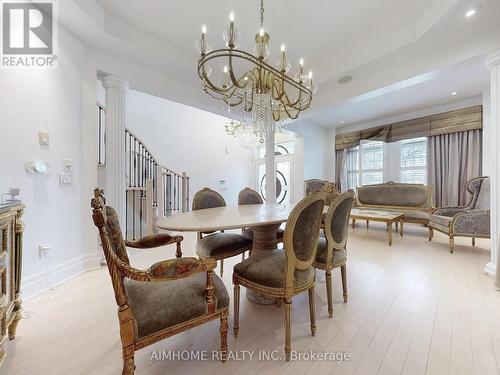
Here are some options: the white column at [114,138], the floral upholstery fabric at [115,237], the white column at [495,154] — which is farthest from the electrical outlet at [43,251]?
the white column at [495,154]

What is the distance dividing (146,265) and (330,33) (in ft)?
11.9

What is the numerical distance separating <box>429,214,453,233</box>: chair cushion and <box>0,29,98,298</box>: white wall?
4.85 meters

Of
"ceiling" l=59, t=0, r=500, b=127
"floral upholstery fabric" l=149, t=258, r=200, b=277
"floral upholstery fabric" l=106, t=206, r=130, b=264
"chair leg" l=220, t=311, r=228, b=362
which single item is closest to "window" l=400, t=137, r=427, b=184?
"ceiling" l=59, t=0, r=500, b=127

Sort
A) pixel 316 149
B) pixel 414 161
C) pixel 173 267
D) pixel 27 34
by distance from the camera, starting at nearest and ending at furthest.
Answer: pixel 173 267
pixel 27 34
pixel 414 161
pixel 316 149

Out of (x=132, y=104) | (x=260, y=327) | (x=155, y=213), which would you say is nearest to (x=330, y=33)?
(x=260, y=327)

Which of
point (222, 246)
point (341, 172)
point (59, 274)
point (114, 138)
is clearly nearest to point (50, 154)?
point (114, 138)

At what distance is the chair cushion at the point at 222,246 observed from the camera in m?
1.93

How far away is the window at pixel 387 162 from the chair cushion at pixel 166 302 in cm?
579

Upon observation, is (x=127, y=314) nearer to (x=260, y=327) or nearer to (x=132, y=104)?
(x=260, y=327)

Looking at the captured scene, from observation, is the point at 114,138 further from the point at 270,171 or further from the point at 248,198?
the point at 270,171

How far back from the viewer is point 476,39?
2244 mm

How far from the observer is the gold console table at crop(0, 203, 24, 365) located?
1152mm

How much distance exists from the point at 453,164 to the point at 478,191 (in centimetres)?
150

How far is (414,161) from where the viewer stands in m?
5.20
